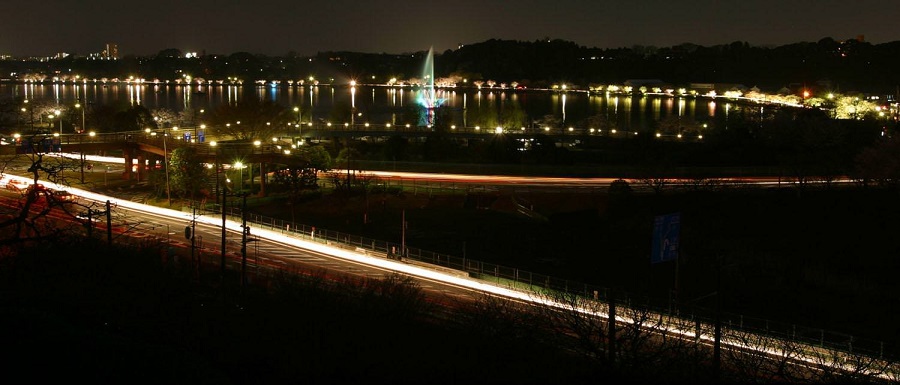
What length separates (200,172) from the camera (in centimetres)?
2477

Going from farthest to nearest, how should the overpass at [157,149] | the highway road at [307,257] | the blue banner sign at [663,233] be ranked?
the overpass at [157,149] < the highway road at [307,257] < the blue banner sign at [663,233]

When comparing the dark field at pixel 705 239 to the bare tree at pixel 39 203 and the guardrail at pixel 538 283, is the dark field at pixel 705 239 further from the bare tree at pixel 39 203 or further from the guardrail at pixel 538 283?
the bare tree at pixel 39 203

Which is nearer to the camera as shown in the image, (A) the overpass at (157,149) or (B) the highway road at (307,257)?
(B) the highway road at (307,257)

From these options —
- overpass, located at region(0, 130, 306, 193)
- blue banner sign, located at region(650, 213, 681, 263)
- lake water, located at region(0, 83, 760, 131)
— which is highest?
lake water, located at region(0, 83, 760, 131)

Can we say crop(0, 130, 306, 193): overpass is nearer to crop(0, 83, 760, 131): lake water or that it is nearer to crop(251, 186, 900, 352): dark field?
crop(251, 186, 900, 352): dark field

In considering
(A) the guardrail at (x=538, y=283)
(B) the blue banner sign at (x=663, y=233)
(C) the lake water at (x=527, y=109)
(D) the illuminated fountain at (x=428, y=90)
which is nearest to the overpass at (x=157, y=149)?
(A) the guardrail at (x=538, y=283)

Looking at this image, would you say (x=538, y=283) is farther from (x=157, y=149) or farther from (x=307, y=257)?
(x=157, y=149)

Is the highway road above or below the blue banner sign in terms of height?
below

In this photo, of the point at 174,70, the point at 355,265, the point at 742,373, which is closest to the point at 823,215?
the point at 355,265

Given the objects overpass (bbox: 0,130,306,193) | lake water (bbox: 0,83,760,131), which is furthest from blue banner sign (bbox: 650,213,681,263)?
lake water (bbox: 0,83,760,131)

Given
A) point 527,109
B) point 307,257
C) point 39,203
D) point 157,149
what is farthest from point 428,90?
point 39,203

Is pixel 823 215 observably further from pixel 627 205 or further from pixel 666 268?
pixel 666 268

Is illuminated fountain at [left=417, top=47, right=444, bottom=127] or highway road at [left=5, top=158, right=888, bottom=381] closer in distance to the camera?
highway road at [left=5, top=158, right=888, bottom=381]

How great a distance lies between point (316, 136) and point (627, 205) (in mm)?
22270
